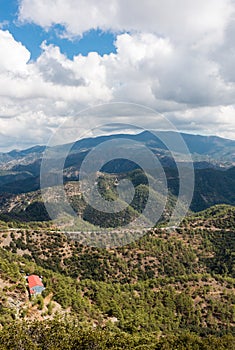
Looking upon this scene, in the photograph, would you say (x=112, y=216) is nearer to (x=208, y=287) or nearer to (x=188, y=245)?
(x=188, y=245)

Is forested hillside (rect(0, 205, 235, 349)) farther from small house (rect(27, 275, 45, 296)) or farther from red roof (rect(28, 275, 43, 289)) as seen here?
red roof (rect(28, 275, 43, 289))

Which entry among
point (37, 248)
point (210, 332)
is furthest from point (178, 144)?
point (37, 248)

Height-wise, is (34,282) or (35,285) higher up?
(34,282)

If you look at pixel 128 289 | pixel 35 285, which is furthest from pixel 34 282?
pixel 128 289

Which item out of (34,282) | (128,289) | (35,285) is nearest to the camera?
(35,285)

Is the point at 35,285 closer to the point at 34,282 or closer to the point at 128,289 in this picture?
the point at 34,282

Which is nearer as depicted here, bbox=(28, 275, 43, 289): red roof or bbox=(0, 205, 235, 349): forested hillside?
bbox=(0, 205, 235, 349): forested hillside

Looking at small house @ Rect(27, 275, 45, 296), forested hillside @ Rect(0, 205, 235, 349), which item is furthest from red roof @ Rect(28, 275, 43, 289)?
forested hillside @ Rect(0, 205, 235, 349)

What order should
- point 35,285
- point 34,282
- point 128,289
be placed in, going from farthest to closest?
point 128,289 → point 34,282 → point 35,285

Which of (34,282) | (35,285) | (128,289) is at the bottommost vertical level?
(128,289)
